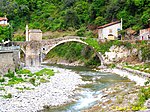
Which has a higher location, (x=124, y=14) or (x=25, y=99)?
(x=124, y=14)

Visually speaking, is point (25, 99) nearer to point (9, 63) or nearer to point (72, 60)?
point (9, 63)

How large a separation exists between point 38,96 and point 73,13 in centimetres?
5977

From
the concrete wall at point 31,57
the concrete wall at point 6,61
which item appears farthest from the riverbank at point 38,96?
the concrete wall at point 31,57

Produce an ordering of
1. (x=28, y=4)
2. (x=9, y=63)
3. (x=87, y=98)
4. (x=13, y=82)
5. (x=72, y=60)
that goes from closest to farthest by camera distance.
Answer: (x=87, y=98)
(x=13, y=82)
(x=9, y=63)
(x=72, y=60)
(x=28, y=4)

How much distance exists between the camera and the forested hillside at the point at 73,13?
72.8 meters

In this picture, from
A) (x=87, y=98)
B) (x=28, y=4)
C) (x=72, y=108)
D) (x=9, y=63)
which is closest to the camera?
(x=72, y=108)

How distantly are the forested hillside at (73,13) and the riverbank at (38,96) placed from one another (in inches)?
1214

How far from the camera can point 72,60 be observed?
79.7m

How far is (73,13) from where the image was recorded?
92062mm

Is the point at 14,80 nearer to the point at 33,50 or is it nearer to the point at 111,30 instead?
the point at 33,50

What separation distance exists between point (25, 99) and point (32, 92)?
12.1 ft

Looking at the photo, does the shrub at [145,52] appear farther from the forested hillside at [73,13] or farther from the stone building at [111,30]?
the stone building at [111,30]

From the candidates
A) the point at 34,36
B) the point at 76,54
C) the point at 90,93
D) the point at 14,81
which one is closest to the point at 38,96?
the point at 90,93

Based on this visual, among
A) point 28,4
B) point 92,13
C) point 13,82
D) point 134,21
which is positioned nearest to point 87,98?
point 13,82
